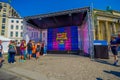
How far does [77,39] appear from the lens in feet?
55.9

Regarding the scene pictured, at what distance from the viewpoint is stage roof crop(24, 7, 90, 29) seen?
13.1 metres

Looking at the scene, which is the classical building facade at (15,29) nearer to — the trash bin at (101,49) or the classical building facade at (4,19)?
the classical building facade at (4,19)

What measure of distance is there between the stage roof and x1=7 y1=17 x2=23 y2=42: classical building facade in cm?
4487

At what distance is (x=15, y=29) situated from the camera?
61.2m

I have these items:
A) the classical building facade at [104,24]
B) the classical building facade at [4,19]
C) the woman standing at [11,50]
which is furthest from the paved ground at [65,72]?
the classical building facade at [4,19]

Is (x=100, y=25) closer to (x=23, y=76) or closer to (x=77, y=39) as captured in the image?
(x=77, y=39)

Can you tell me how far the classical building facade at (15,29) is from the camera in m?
60.7

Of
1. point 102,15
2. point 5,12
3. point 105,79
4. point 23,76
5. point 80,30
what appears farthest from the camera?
point 5,12

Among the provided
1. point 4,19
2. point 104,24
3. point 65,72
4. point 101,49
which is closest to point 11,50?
point 65,72

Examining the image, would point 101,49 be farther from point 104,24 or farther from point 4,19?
point 4,19

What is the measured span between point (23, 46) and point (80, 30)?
8.43 metres

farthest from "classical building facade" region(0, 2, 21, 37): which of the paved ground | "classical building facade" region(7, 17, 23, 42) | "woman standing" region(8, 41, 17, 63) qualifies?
the paved ground

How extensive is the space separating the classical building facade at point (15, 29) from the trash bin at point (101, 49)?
53.9 meters

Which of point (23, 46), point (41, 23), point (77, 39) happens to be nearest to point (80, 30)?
point (77, 39)
